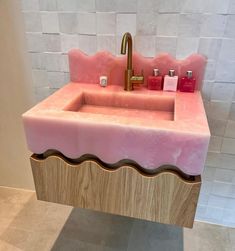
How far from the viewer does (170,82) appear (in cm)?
95

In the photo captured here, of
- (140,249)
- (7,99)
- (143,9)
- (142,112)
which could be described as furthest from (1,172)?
(143,9)

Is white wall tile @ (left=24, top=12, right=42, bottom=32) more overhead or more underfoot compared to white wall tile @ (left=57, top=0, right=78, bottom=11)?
more underfoot

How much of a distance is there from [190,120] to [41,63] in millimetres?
751

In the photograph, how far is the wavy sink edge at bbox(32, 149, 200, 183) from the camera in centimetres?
69

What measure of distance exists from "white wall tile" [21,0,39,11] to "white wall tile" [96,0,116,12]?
0.88 ft

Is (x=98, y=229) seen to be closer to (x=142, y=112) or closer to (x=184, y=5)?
(x=142, y=112)

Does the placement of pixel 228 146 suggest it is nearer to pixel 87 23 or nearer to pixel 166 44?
pixel 166 44

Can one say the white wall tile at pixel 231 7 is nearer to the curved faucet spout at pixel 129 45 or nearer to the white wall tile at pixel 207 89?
the white wall tile at pixel 207 89

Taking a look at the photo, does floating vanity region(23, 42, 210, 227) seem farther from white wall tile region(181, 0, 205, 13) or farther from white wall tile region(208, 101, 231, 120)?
white wall tile region(181, 0, 205, 13)

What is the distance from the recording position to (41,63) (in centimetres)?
109

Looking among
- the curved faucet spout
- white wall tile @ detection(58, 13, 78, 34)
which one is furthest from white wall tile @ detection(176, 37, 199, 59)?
white wall tile @ detection(58, 13, 78, 34)

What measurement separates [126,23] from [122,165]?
1.90ft

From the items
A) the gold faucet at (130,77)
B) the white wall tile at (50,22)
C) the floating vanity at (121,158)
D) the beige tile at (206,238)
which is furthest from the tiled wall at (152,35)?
the beige tile at (206,238)

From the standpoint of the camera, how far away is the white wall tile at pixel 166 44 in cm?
94
